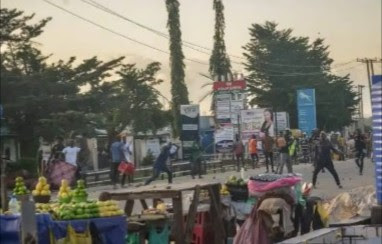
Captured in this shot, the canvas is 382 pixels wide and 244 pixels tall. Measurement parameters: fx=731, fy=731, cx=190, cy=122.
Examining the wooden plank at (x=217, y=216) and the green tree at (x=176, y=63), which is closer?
the wooden plank at (x=217, y=216)

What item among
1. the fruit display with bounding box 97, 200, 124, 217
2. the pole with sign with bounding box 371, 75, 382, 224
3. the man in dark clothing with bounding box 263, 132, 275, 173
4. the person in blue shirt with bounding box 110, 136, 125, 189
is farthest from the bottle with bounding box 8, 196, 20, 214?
the man in dark clothing with bounding box 263, 132, 275, 173

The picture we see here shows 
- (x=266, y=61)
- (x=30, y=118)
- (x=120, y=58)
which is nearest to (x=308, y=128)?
(x=266, y=61)

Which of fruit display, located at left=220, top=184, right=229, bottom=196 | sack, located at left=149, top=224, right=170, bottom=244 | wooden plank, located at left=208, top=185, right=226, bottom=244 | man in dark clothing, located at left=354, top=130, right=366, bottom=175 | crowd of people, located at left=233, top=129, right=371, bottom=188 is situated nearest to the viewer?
sack, located at left=149, top=224, right=170, bottom=244

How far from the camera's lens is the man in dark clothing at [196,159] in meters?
21.9

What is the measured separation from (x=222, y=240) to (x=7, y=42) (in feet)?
54.8

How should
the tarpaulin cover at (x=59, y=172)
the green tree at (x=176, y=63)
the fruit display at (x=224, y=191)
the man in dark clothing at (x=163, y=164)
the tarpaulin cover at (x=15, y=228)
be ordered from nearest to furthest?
the tarpaulin cover at (x=15, y=228), the fruit display at (x=224, y=191), the tarpaulin cover at (x=59, y=172), the man in dark clothing at (x=163, y=164), the green tree at (x=176, y=63)

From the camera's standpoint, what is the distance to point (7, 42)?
2242 centimetres

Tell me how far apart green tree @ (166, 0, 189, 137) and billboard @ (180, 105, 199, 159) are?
2.98m

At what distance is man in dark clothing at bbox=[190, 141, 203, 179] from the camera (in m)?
21.9

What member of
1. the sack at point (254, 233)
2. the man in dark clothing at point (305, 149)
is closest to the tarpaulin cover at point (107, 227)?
the sack at point (254, 233)

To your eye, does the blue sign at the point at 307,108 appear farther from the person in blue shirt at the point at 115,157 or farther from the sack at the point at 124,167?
the person in blue shirt at the point at 115,157

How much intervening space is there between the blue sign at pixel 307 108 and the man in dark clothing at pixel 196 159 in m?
7.52

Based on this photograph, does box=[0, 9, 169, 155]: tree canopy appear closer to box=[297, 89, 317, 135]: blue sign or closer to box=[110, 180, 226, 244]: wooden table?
box=[297, 89, 317, 135]: blue sign

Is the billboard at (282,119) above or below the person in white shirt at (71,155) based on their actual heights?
above
